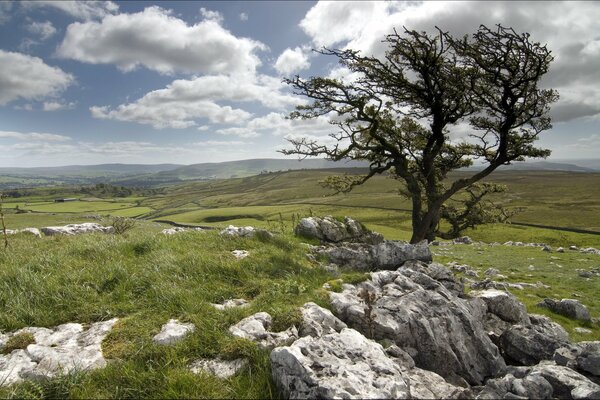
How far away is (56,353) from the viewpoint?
21.3ft

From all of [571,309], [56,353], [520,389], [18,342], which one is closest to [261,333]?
[56,353]

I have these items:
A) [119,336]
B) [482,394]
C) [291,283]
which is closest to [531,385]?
[482,394]

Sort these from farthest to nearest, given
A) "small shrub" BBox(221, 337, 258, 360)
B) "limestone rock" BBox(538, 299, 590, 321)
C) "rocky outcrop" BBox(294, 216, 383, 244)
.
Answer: "rocky outcrop" BBox(294, 216, 383, 244) < "limestone rock" BBox(538, 299, 590, 321) < "small shrub" BBox(221, 337, 258, 360)

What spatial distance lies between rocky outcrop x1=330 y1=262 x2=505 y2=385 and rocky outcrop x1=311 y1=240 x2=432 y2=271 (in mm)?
4219

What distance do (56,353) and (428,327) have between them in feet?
28.0

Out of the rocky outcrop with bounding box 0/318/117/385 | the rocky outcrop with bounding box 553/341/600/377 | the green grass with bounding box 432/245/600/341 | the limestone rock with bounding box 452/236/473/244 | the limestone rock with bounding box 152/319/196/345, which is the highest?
the limestone rock with bounding box 152/319/196/345

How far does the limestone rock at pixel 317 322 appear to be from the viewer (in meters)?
7.39

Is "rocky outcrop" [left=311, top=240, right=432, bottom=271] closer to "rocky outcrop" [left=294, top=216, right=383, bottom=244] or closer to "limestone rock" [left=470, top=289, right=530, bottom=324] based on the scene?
"rocky outcrop" [left=294, top=216, right=383, bottom=244]

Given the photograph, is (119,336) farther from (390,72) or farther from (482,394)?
(390,72)

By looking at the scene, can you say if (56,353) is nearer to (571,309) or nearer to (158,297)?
(158,297)

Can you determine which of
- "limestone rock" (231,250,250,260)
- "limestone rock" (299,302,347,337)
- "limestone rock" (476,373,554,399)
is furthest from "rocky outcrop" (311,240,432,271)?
"limestone rock" (476,373,554,399)

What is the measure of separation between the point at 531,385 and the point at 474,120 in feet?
63.1

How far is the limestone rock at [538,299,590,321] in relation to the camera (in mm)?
16047

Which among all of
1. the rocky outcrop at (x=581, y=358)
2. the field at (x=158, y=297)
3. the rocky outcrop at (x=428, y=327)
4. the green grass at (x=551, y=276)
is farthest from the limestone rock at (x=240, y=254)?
the green grass at (x=551, y=276)
